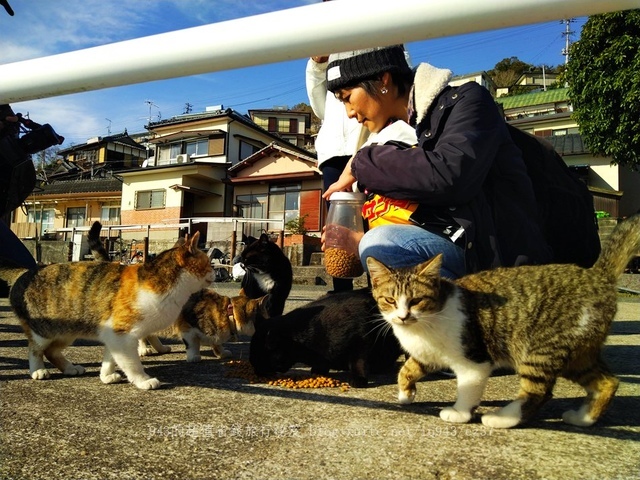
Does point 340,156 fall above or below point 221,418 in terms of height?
above

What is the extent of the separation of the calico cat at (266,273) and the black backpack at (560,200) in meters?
2.95

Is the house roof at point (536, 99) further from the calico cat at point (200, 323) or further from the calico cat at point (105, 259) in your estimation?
the calico cat at point (105, 259)

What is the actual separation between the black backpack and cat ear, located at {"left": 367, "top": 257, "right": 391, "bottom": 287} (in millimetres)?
984

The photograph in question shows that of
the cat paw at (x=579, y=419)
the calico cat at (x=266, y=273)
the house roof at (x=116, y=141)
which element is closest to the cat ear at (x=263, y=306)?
the calico cat at (x=266, y=273)

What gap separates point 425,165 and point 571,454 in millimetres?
1205

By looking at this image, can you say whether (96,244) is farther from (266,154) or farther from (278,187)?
(266,154)

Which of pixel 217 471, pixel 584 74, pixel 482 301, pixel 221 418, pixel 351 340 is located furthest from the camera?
pixel 584 74

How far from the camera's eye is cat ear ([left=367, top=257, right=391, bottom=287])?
225 cm

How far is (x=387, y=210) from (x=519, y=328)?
92cm

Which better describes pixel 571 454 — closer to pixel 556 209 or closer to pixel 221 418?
pixel 221 418

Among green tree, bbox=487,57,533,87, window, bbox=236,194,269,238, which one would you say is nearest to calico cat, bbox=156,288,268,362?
window, bbox=236,194,269,238

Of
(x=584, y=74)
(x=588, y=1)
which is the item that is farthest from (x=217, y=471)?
(x=584, y=74)

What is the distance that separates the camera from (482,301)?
196cm

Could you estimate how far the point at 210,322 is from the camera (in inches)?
141
